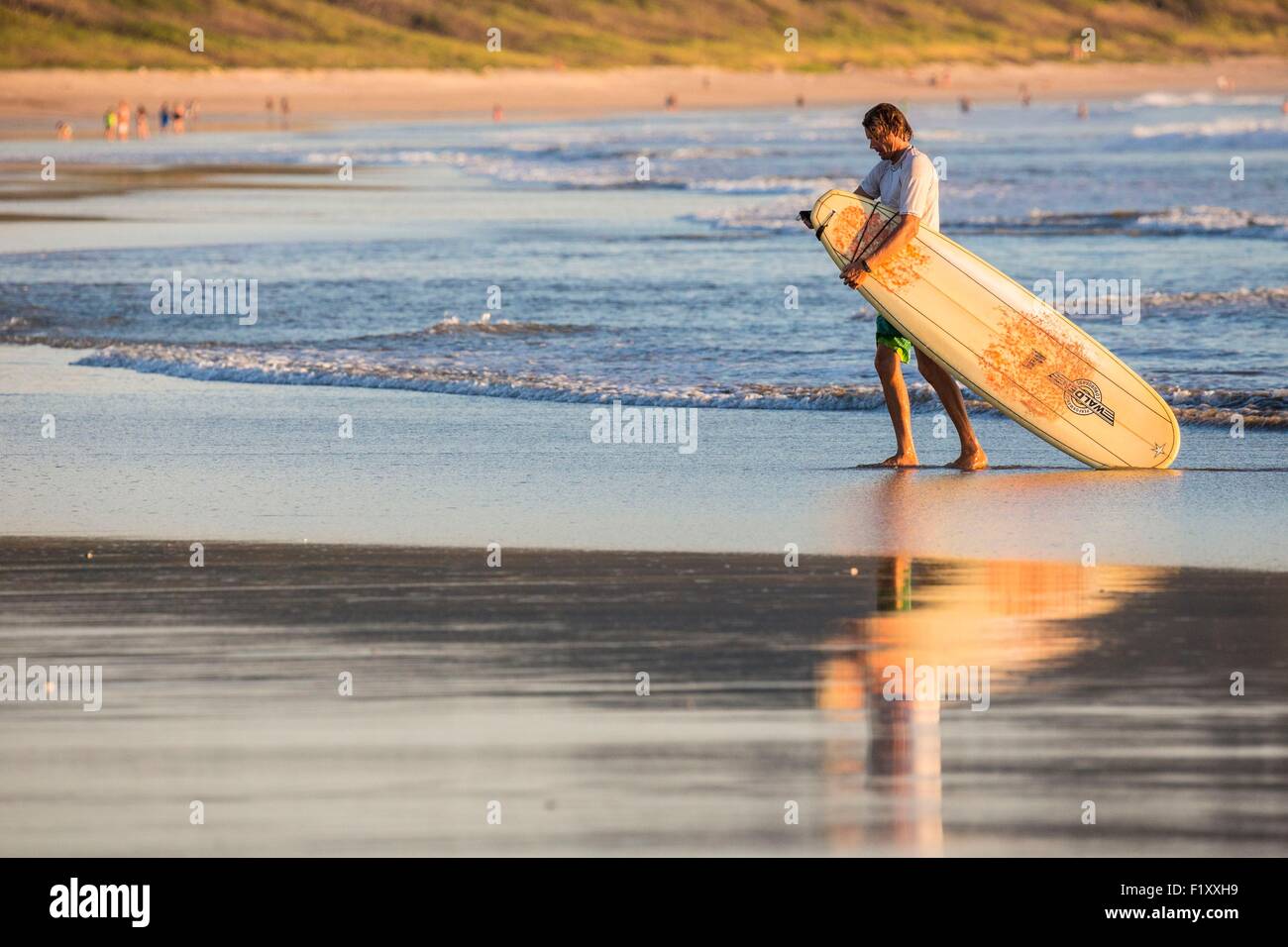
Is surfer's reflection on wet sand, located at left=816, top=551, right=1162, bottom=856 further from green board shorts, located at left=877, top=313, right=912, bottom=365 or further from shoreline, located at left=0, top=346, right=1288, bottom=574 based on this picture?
green board shorts, located at left=877, top=313, right=912, bottom=365

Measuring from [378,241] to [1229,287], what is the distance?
9.27m

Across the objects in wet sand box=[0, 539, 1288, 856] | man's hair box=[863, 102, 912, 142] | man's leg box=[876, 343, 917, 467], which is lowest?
wet sand box=[0, 539, 1288, 856]

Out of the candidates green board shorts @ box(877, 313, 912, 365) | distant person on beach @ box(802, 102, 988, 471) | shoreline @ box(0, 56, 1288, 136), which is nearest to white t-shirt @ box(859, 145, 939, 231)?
distant person on beach @ box(802, 102, 988, 471)

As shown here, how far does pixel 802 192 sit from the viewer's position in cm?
3138

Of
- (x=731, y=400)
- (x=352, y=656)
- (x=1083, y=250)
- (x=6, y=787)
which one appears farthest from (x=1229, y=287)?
(x=6, y=787)

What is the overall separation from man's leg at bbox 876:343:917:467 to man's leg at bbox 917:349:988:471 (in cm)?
14

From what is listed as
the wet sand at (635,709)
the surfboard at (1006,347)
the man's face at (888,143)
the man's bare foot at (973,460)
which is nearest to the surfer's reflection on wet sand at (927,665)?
the wet sand at (635,709)

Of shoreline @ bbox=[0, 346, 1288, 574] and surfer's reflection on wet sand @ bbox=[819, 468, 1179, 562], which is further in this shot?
shoreline @ bbox=[0, 346, 1288, 574]

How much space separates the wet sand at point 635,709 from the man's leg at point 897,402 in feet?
6.27

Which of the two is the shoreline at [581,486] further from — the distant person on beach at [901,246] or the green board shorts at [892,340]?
the green board shorts at [892,340]

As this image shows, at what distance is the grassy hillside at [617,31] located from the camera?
97938mm

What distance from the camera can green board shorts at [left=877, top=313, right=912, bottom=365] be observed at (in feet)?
28.5

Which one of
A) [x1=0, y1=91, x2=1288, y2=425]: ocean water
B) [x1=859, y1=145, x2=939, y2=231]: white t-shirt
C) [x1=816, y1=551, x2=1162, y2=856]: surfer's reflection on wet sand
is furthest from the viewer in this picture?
[x1=0, y1=91, x2=1288, y2=425]: ocean water
